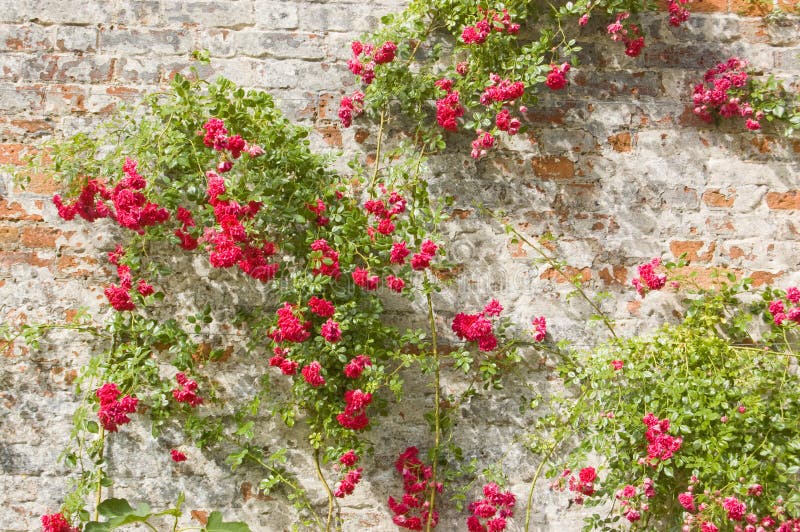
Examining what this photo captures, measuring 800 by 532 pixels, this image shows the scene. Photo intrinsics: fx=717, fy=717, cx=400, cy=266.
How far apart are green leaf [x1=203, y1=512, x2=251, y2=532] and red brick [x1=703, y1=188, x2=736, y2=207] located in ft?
7.86

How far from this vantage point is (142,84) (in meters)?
3.11

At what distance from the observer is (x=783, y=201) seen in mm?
3229

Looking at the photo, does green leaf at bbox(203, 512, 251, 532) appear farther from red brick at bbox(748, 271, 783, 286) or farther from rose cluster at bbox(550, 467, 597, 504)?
red brick at bbox(748, 271, 783, 286)

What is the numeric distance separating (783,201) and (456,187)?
4.85 feet

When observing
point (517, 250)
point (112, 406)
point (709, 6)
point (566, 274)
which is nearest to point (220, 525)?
point (112, 406)

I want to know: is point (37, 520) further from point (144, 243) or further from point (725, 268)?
point (725, 268)

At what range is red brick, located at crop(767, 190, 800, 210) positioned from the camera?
323cm

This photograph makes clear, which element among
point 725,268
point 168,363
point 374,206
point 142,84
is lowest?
point 168,363

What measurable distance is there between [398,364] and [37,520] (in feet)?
5.29

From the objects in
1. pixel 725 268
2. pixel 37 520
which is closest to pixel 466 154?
pixel 725 268

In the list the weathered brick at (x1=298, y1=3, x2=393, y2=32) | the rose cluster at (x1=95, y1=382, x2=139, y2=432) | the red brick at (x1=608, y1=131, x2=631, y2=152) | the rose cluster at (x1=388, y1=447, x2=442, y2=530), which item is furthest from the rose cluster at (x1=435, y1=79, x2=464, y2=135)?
the rose cluster at (x1=95, y1=382, x2=139, y2=432)

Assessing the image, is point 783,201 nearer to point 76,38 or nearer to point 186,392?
point 186,392

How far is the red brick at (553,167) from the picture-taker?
320 cm

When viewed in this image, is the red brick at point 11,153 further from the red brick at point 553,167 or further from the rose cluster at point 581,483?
the rose cluster at point 581,483
